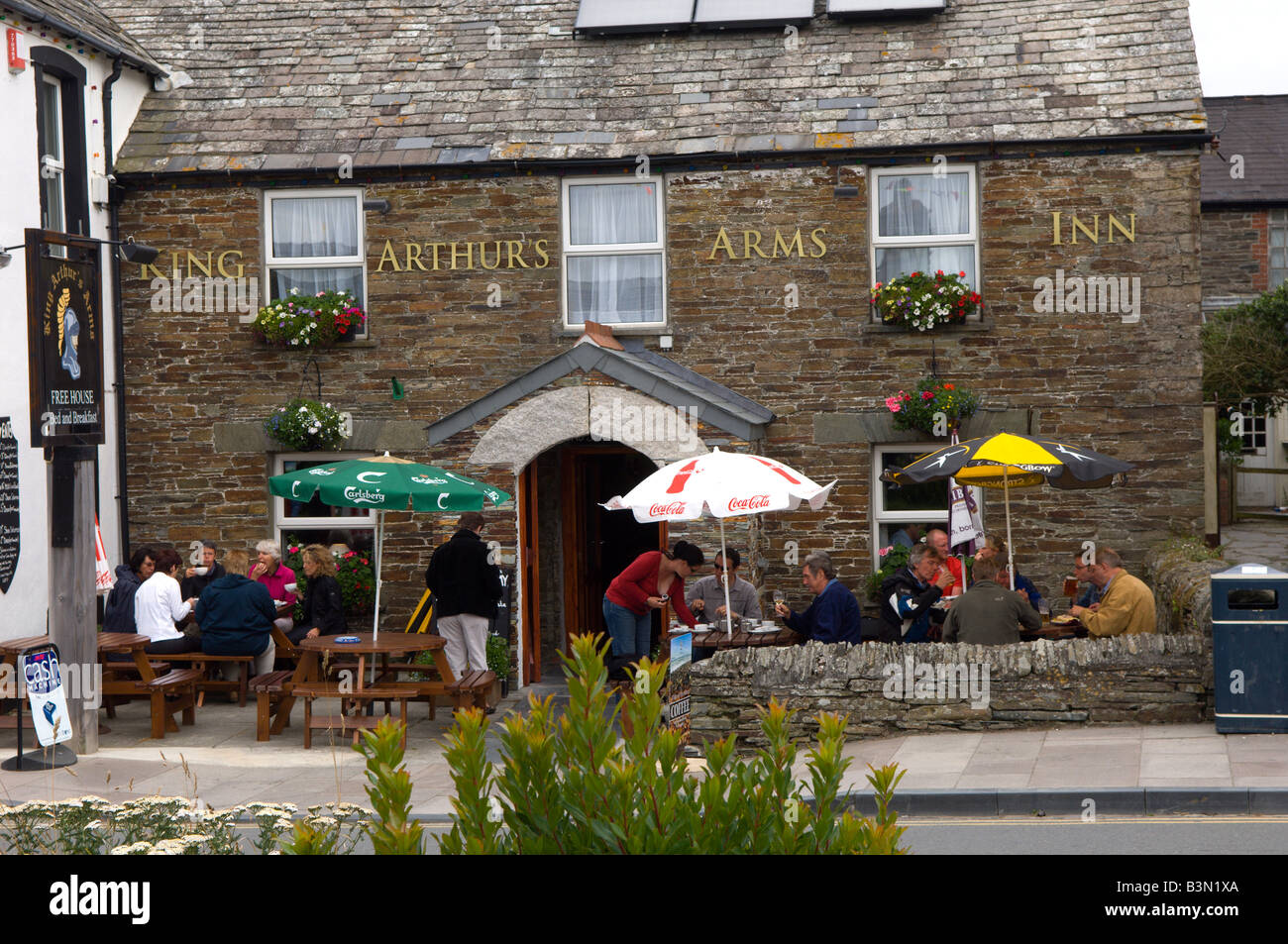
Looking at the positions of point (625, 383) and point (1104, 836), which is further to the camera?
point (625, 383)

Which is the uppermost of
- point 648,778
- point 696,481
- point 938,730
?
point 696,481

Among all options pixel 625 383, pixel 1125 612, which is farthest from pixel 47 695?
pixel 1125 612

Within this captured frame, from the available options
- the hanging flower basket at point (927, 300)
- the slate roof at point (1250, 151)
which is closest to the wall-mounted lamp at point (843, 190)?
the hanging flower basket at point (927, 300)

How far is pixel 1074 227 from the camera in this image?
1420 centimetres

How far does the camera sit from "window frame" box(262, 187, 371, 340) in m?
15.1

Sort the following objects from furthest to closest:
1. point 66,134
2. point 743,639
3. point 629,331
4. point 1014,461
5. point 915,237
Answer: point 629,331 < point 915,237 < point 66,134 < point 743,639 < point 1014,461

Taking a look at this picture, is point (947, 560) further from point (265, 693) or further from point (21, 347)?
point (21, 347)

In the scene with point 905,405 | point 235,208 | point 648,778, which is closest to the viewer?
point 648,778

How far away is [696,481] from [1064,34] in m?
7.22

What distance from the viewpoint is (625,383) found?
1357 cm

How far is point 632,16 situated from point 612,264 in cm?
299

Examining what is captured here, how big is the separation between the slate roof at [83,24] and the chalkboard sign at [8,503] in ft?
12.6

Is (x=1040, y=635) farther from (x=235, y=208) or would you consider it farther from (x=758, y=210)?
(x=235, y=208)

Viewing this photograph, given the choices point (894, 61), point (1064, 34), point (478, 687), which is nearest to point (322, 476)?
point (478, 687)
